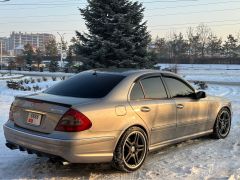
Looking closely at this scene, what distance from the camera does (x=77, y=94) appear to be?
230 inches

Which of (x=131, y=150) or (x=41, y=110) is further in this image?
(x=131, y=150)

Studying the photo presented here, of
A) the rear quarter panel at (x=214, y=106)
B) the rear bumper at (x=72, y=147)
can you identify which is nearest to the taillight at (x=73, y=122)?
the rear bumper at (x=72, y=147)

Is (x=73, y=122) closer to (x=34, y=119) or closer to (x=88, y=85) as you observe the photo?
(x=34, y=119)

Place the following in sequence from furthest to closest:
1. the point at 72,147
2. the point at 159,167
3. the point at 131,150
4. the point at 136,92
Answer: the point at 136,92, the point at 159,167, the point at 131,150, the point at 72,147

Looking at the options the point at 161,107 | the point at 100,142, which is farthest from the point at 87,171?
the point at 161,107

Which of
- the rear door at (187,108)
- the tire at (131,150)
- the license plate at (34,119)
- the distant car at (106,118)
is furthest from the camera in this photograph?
the rear door at (187,108)

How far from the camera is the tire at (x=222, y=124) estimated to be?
7.78 meters

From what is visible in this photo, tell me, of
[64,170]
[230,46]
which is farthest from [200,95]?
[230,46]

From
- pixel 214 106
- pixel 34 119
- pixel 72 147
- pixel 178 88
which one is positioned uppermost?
pixel 178 88

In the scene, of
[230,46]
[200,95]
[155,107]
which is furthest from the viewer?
[230,46]

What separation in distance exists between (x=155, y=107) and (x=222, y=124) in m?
2.34

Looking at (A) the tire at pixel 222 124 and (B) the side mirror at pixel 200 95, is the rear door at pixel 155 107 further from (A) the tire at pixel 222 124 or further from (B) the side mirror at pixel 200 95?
(A) the tire at pixel 222 124

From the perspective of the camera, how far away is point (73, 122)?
517 centimetres

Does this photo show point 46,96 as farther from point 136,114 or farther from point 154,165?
point 154,165
